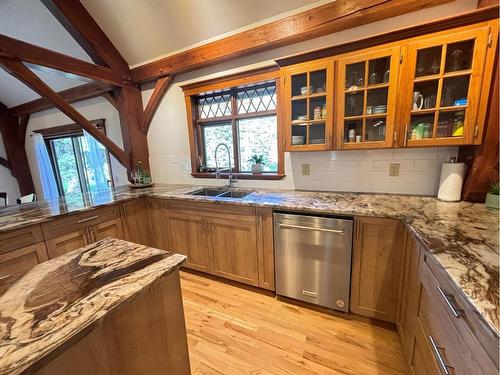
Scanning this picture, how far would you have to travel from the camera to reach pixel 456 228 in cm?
121

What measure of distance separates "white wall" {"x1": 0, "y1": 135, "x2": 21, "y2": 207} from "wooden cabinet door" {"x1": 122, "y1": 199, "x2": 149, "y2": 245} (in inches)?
181

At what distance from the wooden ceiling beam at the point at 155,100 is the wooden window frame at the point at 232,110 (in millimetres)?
311

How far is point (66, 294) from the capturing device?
2.39 ft

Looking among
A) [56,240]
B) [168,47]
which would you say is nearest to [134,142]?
[168,47]

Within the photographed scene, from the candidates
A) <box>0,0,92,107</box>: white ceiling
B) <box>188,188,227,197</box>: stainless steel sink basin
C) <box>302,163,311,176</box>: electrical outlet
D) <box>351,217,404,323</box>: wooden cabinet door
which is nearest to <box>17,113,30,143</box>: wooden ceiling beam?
<box>0,0,92,107</box>: white ceiling

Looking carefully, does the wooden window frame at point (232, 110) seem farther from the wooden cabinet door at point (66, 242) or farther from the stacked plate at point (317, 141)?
the wooden cabinet door at point (66, 242)

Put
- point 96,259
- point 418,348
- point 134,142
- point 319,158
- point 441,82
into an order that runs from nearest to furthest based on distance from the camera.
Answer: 1. point 96,259
2. point 418,348
3. point 441,82
4. point 319,158
5. point 134,142

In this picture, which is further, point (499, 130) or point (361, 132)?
point (361, 132)

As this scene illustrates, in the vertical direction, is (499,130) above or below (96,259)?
above

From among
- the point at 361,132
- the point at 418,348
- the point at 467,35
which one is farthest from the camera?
the point at 361,132

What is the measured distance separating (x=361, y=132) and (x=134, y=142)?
2.98m

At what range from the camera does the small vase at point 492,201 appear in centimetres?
145

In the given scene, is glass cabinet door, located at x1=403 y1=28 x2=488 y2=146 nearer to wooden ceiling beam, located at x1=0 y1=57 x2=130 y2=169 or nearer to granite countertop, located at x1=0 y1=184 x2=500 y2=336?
granite countertop, located at x1=0 y1=184 x2=500 y2=336

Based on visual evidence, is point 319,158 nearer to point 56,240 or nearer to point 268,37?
point 268,37
